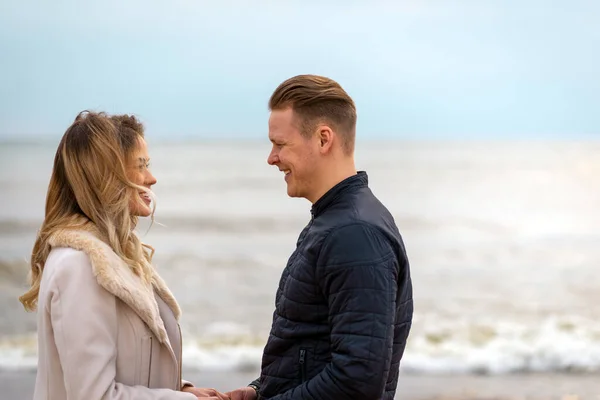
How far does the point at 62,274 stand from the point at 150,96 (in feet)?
67.3

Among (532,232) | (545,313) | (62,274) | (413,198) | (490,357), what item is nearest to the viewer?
(62,274)

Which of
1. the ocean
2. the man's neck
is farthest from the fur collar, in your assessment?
the ocean

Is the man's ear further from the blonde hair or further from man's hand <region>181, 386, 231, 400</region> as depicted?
man's hand <region>181, 386, 231, 400</region>

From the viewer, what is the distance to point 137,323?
7.13 ft

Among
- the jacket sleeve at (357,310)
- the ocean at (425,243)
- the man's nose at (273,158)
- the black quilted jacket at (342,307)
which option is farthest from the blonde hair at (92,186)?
the ocean at (425,243)

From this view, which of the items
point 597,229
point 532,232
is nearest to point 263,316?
point 532,232

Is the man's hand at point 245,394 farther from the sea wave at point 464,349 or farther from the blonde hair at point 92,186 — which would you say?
the sea wave at point 464,349

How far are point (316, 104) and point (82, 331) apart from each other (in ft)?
2.64

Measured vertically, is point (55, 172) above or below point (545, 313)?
below

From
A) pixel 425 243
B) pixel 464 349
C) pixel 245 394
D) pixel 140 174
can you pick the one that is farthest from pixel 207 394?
pixel 425 243

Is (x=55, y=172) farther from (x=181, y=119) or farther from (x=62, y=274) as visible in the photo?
(x=181, y=119)

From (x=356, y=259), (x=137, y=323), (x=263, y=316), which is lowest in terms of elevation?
(x=137, y=323)

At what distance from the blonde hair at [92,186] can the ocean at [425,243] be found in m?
5.97

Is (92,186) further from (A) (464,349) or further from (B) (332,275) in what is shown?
(A) (464,349)
